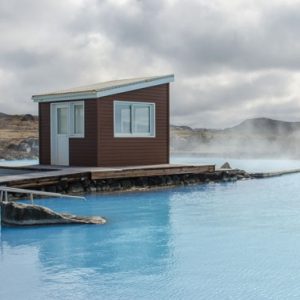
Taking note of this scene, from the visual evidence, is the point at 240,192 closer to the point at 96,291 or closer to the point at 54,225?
the point at 54,225

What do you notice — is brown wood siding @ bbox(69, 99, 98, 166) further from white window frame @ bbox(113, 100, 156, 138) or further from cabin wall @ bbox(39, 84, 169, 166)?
white window frame @ bbox(113, 100, 156, 138)

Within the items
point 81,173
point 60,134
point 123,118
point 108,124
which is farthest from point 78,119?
point 81,173

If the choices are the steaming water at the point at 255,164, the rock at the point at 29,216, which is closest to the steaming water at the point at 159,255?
the rock at the point at 29,216

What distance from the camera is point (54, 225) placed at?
31.0ft

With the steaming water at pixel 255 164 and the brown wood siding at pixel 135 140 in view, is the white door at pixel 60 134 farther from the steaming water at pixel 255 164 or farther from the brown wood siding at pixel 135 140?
the steaming water at pixel 255 164

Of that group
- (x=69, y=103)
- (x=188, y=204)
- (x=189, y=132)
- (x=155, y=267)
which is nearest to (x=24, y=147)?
(x=69, y=103)

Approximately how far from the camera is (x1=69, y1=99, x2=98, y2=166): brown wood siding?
15.1 m

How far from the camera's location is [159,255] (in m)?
7.30

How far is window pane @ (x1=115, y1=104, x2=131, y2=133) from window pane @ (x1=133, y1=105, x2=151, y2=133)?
0.26 metres

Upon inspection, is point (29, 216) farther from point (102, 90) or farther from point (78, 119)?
point (78, 119)

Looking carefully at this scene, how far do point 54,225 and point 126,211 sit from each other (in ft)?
6.65

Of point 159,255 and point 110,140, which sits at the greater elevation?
point 110,140

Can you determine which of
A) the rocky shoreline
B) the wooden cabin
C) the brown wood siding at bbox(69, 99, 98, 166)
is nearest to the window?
the wooden cabin

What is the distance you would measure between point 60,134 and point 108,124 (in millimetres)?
1766
